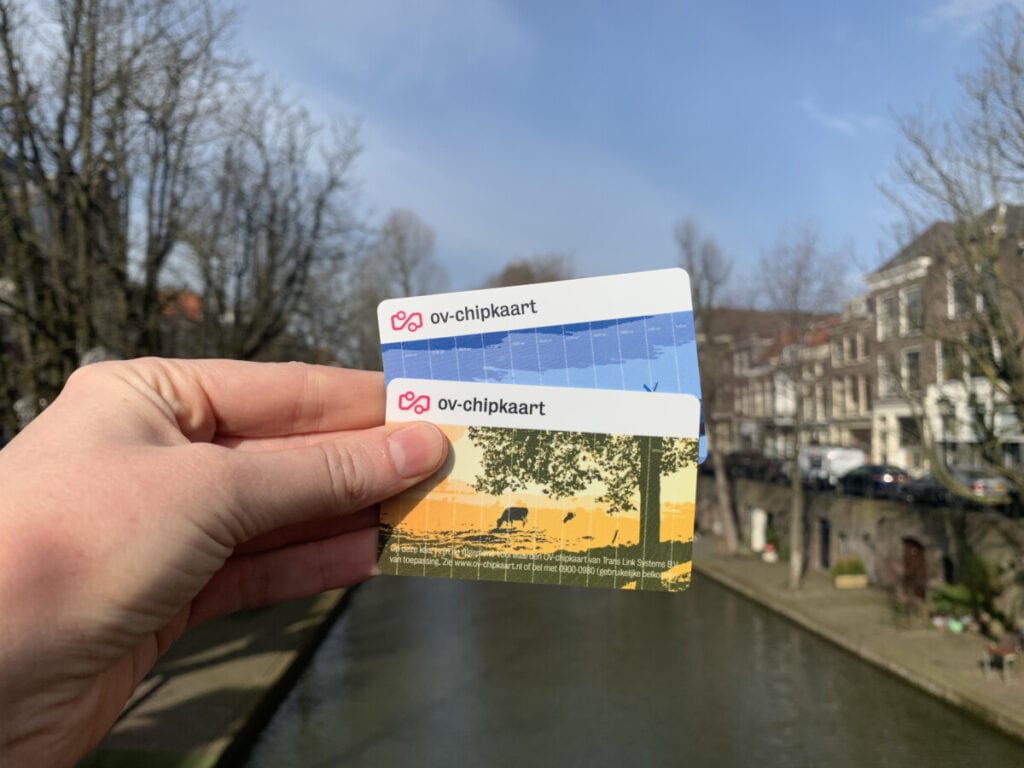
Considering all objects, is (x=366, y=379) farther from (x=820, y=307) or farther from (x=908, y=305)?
(x=820, y=307)

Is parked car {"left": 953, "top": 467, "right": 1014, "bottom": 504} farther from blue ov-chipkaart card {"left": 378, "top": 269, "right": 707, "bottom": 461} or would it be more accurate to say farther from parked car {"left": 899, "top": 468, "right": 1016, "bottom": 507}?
blue ov-chipkaart card {"left": 378, "top": 269, "right": 707, "bottom": 461}

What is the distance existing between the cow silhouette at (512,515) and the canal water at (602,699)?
29.1 feet

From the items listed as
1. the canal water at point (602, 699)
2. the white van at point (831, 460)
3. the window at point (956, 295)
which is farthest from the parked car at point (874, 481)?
the window at point (956, 295)

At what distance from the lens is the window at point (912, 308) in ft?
45.4

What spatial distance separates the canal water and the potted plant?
3106 mm

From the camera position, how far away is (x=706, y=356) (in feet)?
94.6

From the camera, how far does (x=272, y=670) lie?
13.1m

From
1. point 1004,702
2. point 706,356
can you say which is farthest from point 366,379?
point 706,356

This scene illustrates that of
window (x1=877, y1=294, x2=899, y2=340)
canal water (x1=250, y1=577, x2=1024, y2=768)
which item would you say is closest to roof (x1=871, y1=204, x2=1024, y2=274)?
window (x1=877, y1=294, x2=899, y2=340)

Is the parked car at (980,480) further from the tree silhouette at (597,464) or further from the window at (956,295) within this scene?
the tree silhouette at (597,464)

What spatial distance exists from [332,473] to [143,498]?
38 centimetres

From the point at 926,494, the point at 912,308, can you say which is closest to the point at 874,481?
the point at 926,494

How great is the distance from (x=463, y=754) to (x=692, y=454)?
9.56 metres

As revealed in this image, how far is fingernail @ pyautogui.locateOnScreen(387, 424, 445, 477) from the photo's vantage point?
1.82 m
